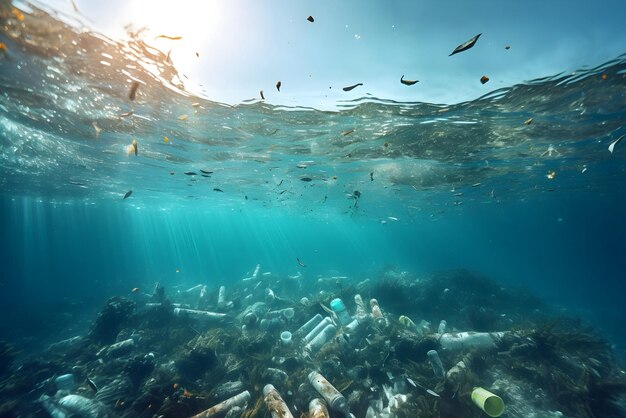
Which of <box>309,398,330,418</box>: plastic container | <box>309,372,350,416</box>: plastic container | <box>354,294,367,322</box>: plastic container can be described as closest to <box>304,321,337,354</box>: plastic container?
<box>354,294,367,322</box>: plastic container

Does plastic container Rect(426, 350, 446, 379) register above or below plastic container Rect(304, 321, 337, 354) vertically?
above

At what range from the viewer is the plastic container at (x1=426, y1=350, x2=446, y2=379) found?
7985 millimetres

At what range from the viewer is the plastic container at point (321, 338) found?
11039 mm

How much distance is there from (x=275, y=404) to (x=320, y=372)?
2.42 meters

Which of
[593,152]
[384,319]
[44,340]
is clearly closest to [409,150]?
[384,319]

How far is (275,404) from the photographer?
21.9 ft

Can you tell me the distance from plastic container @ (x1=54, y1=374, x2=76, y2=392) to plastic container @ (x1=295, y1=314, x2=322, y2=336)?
890 centimetres

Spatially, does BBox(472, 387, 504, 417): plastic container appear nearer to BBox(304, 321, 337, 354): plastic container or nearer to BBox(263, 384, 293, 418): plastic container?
BBox(263, 384, 293, 418): plastic container

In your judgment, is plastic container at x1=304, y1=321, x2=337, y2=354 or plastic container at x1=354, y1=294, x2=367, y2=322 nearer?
plastic container at x1=304, y1=321, x2=337, y2=354

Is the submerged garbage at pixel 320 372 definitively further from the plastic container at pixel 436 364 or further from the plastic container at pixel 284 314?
the plastic container at pixel 284 314

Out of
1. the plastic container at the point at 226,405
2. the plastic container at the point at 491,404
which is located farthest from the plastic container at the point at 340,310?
the plastic container at the point at 491,404

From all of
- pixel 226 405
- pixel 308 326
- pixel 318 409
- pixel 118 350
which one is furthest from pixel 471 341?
pixel 118 350

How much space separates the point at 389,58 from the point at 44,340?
29.6m

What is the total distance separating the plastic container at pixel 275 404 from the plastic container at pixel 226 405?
567 millimetres
